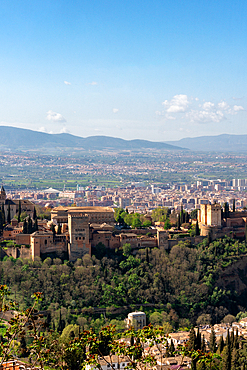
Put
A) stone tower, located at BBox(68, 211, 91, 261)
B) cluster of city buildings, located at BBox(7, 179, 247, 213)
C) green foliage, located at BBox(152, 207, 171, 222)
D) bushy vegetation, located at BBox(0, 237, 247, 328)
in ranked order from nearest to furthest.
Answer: bushy vegetation, located at BBox(0, 237, 247, 328), stone tower, located at BBox(68, 211, 91, 261), green foliage, located at BBox(152, 207, 171, 222), cluster of city buildings, located at BBox(7, 179, 247, 213)

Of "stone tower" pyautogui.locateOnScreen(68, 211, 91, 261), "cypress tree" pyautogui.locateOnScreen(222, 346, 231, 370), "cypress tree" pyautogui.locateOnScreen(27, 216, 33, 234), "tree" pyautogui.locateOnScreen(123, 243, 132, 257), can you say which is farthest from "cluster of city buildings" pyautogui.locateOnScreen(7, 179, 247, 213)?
"cypress tree" pyautogui.locateOnScreen(222, 346, 231, 370)

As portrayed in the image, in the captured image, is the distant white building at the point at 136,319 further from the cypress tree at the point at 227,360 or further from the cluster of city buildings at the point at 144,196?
the cluster of city buildings at the point at 144,196

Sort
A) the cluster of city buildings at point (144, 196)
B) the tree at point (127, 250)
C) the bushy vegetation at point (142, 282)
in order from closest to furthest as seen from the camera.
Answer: the bushy vegetation at point (142, 282), the tree at point (127, 250), the cluster of city buildings at point (144, 196)

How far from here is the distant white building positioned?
37.8m

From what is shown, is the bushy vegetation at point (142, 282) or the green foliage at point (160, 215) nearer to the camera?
the bushy vegetation at point (142, 282)

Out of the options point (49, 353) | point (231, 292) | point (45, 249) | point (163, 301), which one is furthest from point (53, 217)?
point (49, 353)

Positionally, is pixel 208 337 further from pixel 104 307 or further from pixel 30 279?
pixel 30 279

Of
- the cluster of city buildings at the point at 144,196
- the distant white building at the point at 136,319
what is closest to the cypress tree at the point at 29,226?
the distant white building at the point at 136,319

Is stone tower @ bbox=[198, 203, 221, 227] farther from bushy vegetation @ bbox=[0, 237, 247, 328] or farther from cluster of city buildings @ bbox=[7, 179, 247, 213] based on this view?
cluster of city buildings @ bbox=[7, 179, 247, 213]

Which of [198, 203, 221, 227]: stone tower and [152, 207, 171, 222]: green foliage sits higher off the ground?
[198, 203, 221, 227]: stone tower

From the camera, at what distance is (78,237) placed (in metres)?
42.4

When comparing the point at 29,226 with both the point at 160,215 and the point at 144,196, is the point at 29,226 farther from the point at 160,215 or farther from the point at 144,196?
the point at 144,196

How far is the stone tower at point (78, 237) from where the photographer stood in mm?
42219

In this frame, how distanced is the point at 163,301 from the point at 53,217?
12.3 meters
